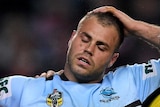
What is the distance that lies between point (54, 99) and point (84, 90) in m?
0.12

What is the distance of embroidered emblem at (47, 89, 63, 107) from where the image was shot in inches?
53.3

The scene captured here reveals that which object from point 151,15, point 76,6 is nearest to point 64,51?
Answer: point 76,6

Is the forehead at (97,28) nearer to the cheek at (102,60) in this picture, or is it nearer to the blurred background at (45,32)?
the cheek at (102,60)

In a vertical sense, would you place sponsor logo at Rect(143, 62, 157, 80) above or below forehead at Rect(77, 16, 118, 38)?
below

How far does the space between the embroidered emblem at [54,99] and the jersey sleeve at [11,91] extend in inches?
4.0

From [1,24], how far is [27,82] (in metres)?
1.08

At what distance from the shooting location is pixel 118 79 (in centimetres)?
144

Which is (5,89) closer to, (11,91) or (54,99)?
(11,91)

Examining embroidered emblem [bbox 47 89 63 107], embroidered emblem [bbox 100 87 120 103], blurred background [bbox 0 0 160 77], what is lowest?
blurred background [bbox 0 0 160 77]

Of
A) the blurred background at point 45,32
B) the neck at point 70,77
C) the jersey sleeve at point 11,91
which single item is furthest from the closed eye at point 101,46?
the blurred background at point 45,32

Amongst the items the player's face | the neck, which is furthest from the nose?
the neck

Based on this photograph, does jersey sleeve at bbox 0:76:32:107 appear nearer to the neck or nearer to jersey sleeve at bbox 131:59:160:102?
the neck

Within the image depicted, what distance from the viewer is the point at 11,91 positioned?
1.35 m

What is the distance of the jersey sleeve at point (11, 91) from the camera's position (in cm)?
134
